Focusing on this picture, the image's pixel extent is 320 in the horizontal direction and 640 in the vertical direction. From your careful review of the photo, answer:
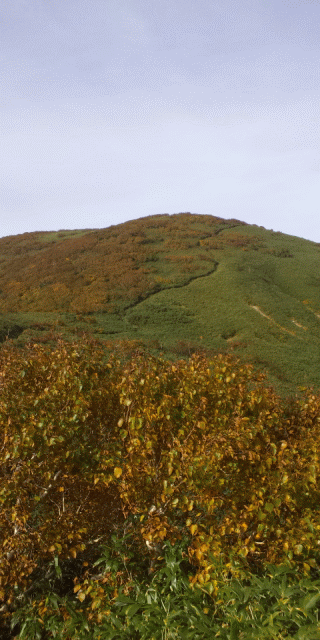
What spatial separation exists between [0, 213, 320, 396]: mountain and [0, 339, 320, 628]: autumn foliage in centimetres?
2142

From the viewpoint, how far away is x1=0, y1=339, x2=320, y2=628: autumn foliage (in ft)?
21.5

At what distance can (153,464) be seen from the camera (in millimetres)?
7145

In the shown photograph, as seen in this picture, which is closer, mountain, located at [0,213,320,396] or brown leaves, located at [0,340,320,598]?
brown leaves, located at [0,340,320,598]

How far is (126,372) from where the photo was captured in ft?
24.0

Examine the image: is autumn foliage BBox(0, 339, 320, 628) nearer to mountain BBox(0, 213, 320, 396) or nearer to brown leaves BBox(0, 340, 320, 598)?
brown leaves BBox(0, 340, 320, 598)

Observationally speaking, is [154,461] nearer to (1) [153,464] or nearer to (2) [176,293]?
(1) [153,464]

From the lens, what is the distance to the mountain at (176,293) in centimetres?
3938

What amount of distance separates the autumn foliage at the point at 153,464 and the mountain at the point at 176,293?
21.4 meters

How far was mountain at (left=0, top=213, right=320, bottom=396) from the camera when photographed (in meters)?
39.4

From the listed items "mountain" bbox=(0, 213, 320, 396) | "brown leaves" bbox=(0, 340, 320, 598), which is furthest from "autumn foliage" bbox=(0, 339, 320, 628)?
"mountain" bbox=(0, 213, 320, 396)

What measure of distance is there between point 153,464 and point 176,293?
153ft

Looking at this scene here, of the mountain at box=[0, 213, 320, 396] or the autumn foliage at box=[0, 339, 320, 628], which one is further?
the mountain at box=[0, 213, 320, 396]

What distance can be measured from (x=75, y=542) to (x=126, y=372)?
326 cm

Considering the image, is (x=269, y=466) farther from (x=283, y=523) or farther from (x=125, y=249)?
(x=125, y=249)
